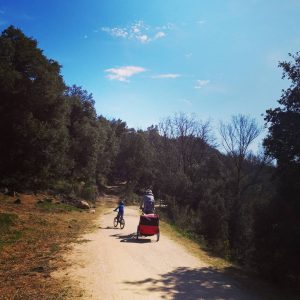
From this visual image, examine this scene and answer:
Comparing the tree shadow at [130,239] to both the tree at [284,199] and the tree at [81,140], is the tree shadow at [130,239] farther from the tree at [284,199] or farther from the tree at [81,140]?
the tree at [81,140]

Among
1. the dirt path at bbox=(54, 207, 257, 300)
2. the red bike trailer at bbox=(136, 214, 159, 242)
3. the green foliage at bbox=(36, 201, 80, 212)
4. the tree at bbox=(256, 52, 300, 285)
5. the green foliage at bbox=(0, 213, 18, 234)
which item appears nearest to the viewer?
the dirt path at bbox=(54, 207, 257, 300)

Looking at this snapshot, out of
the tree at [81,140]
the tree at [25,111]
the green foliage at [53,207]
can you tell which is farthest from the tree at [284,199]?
the tree at [81,140]

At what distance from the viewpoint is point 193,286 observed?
32.1 feet

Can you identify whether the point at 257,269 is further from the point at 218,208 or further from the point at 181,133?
the point at 181,133

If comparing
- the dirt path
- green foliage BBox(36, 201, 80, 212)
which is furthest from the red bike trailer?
green foliage BBox(36, 201, 80, 212)

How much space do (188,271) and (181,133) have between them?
42.0 meters

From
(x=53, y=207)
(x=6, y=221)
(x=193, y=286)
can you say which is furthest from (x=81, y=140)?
(x=193, y=286)

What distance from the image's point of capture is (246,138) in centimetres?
3869

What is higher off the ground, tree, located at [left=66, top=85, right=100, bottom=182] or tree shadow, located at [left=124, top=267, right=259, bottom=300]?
tree, located at [left=66, top=85, right=100, bottom=182]

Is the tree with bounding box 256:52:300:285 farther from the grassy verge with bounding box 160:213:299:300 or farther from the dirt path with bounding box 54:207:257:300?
the dirt path with bounding box 54:207:257:300

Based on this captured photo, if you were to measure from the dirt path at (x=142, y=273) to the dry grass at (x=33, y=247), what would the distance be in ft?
2.06

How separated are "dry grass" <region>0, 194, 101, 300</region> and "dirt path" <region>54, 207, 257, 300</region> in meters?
0.63

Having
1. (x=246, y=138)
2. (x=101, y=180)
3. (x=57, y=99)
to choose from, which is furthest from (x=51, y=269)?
(x=101, y=180)

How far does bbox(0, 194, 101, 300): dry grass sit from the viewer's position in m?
8.33
